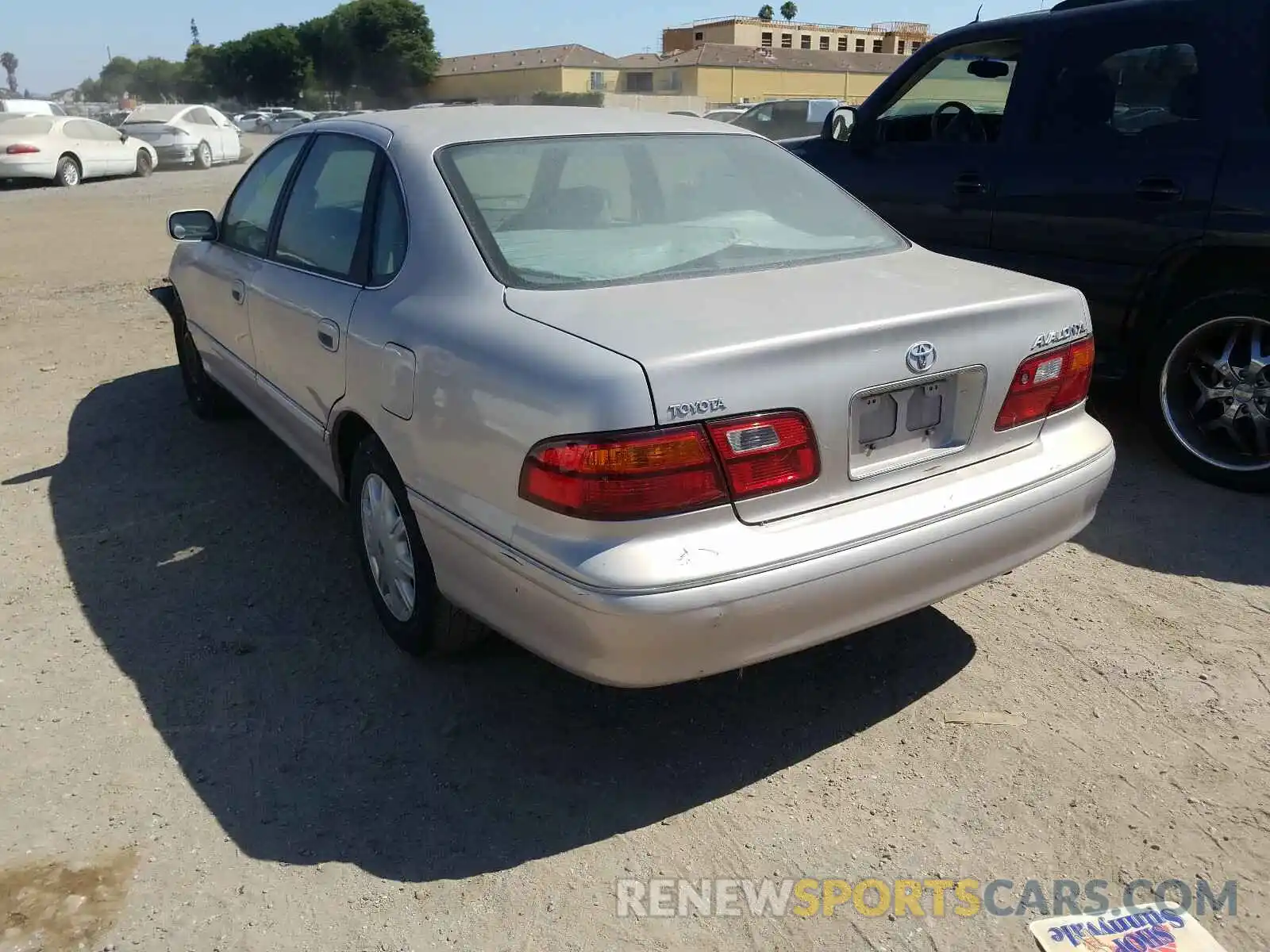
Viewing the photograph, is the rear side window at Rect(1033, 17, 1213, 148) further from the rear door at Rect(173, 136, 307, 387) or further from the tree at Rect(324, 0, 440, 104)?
the tree at Rect(324, 0, 440, 104)

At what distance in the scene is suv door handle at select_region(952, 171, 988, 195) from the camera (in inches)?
205

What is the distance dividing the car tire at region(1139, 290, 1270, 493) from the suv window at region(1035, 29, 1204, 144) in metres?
0.77

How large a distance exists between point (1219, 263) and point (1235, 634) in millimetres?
1793

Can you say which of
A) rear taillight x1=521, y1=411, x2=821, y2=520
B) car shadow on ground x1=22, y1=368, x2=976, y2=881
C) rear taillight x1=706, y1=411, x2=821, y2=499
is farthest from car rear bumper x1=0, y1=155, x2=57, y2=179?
rear taillight x1=706, y1=411, x2=821, y2=499

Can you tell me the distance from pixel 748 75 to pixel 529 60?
746 inches

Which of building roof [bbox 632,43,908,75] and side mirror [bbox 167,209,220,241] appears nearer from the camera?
side mirror [bbox 167,209,220,241]

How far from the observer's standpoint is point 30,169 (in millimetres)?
19484

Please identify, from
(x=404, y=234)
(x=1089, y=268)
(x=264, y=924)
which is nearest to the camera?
(x=264, y=924)

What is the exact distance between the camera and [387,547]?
10.9ft

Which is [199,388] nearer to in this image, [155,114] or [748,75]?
[155,114]

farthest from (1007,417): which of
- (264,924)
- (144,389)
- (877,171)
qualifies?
(144,389)

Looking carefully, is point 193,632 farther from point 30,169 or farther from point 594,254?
point 30,169

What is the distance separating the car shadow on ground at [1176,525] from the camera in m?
3.91

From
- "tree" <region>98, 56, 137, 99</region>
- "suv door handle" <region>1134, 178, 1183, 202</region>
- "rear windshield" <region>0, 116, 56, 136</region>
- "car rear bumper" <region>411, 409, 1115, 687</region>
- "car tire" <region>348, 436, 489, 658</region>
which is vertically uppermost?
"suv door handle" <region>1134, 178, 1183, 202</region>
